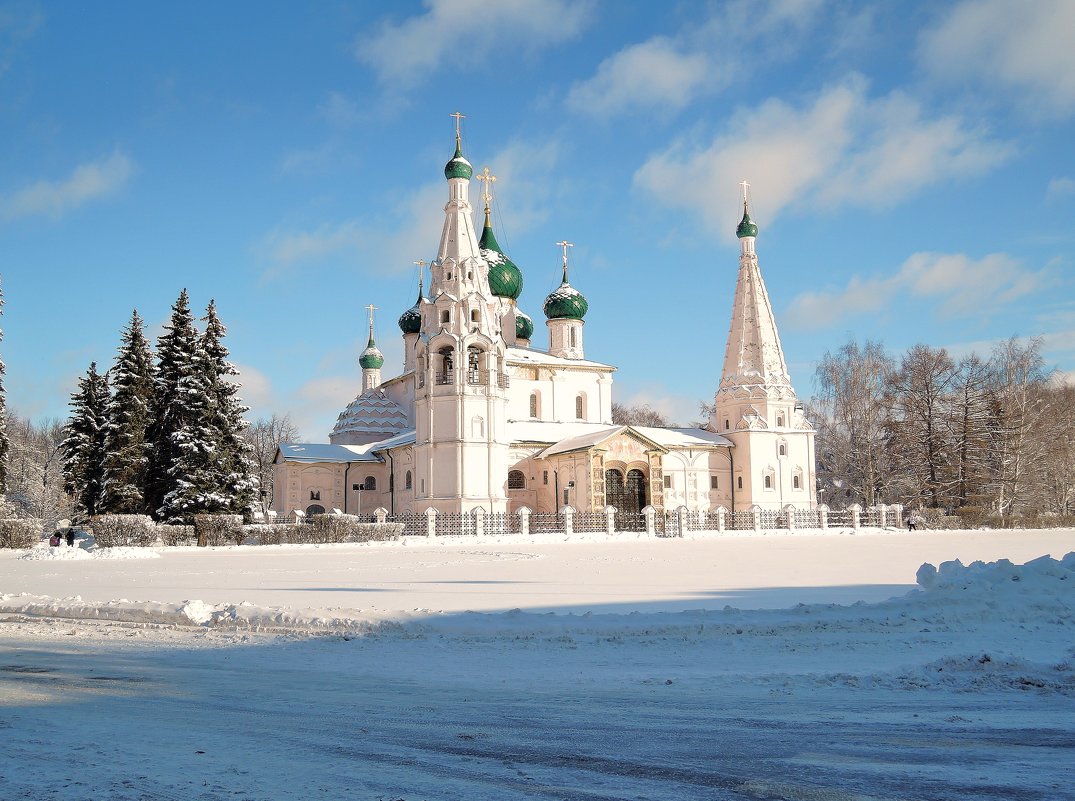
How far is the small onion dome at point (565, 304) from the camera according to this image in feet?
159

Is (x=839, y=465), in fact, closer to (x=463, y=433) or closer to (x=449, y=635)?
(x=463, y=433)

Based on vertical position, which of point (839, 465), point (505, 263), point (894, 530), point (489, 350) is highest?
point (505, 263)

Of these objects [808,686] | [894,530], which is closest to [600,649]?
Result: [808,686]

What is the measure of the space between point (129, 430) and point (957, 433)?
38.2 meters

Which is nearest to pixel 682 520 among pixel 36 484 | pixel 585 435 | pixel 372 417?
pixel 585 435

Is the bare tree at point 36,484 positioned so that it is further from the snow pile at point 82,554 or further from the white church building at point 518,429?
the snow pile at point 82,554

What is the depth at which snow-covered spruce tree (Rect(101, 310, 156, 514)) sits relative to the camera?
3325 centimetres

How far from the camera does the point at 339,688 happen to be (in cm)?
645

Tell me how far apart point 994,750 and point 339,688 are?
4236mm

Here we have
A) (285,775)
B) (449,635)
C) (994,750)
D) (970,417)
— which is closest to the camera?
(285,775)

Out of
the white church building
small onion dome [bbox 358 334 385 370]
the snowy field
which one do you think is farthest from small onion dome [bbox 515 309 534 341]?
the snowy field

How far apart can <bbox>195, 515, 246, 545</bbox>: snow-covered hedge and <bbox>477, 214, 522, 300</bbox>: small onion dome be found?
22.3 metres

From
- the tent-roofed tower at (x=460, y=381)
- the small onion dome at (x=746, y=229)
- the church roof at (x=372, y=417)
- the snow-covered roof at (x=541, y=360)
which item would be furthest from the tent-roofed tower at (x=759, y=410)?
the church roof at (x=372, y=417)

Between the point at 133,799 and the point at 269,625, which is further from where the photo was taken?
the point at 269,625
